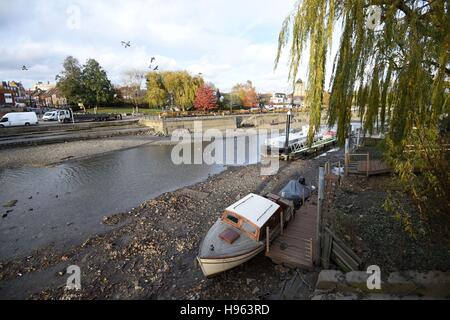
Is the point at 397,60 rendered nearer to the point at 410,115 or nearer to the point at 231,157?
the point at 410,115

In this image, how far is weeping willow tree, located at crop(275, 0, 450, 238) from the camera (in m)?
4.59

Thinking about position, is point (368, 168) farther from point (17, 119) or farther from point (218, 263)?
point (17, 119)

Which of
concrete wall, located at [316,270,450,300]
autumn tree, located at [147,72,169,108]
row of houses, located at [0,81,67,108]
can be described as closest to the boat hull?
concrete wall, located at [316,270,450,300]

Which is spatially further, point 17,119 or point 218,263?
point 17,119

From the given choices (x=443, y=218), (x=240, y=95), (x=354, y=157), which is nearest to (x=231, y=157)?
(x=354, y=157)

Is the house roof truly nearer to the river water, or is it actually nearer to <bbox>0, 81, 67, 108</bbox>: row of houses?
the river water

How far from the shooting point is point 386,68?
17.6 ft

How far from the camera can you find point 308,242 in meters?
7.88

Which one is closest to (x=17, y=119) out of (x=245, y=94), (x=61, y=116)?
(x=61, y=116)

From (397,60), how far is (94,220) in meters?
12.9

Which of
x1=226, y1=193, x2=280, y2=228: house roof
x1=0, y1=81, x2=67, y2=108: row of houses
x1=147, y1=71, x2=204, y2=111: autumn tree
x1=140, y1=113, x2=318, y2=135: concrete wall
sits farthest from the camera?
x1=0, y1=81, x2=67, y2=108: row of houses

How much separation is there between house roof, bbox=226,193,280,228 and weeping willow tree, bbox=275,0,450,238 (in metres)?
3.08

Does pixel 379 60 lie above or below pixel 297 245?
above

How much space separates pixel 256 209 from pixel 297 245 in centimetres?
173
